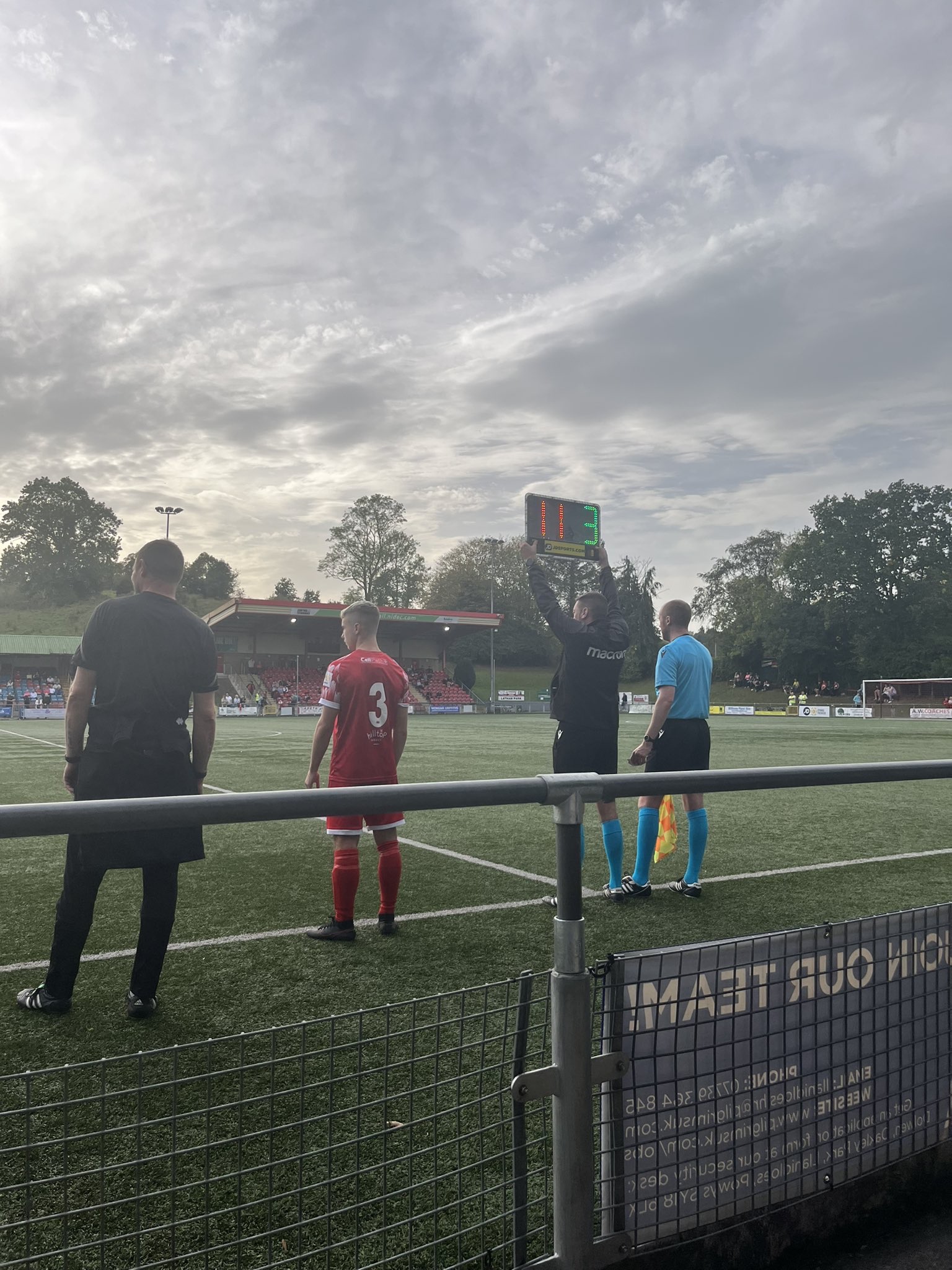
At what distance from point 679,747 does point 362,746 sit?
213 centimetres

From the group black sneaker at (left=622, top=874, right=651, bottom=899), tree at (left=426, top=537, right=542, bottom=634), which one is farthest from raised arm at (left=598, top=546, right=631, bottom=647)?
tree at (left=426, top=537, right=542, bottom=634)

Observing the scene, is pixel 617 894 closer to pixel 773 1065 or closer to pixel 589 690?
pixel 589 690

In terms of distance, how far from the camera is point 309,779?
16.9 feet

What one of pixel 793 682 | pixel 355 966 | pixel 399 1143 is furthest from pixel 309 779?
pixel 793 682

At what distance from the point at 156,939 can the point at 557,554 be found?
64.8ft

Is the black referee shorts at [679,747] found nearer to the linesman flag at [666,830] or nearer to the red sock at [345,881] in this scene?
the linesman flag at [666,830]

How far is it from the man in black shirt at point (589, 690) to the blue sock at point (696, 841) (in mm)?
446

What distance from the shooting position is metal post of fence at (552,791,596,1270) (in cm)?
179

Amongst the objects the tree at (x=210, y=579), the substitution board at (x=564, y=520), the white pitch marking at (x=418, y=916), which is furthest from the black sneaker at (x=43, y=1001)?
the tree at (x=210, y=579)

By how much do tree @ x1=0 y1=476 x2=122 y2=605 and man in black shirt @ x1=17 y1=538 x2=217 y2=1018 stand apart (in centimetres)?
11287

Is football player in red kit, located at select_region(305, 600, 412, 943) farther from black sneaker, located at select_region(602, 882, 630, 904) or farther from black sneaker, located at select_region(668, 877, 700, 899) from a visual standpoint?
black sneaker, located at select_region(668, 877, 700, 899)

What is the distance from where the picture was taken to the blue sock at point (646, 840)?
5.68m

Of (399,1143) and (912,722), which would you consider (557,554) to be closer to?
(399,1143)

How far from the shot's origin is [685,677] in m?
5.93
